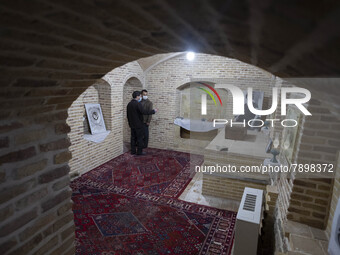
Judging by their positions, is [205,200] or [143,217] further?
[205,200]

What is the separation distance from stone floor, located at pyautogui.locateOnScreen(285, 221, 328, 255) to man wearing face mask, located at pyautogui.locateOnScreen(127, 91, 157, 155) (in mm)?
5005

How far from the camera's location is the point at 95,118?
6.40m

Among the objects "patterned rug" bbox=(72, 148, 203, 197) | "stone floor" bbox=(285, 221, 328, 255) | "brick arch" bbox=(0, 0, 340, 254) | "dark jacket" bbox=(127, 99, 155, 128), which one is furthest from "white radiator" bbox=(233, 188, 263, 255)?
"dark jacket" bbox=(127, 99, 155, 128)

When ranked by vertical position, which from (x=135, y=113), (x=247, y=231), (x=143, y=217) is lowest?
(x=143, y=217)

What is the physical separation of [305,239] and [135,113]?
525 centimetres

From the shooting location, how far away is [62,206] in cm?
170

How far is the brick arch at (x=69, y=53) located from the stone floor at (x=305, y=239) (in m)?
1.56

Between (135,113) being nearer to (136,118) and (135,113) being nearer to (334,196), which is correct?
(136,118)

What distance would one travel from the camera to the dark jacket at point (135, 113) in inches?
258

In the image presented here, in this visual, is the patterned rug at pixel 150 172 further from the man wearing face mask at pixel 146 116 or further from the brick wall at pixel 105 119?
the man wearing face mask at pixel 146 116

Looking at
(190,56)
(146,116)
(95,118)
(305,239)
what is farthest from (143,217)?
(190,56)

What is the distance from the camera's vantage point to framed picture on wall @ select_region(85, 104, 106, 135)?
627 cm

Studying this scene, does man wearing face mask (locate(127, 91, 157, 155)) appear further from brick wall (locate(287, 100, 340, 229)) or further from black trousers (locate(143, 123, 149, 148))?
brick wall (locate(287, 100, 340, 229))

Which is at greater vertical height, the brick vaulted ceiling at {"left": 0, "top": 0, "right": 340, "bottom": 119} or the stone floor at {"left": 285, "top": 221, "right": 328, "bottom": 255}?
the brick vaulted ceiling at {"left": 0, "top": 0, "right": 340, "bottom": 119}
